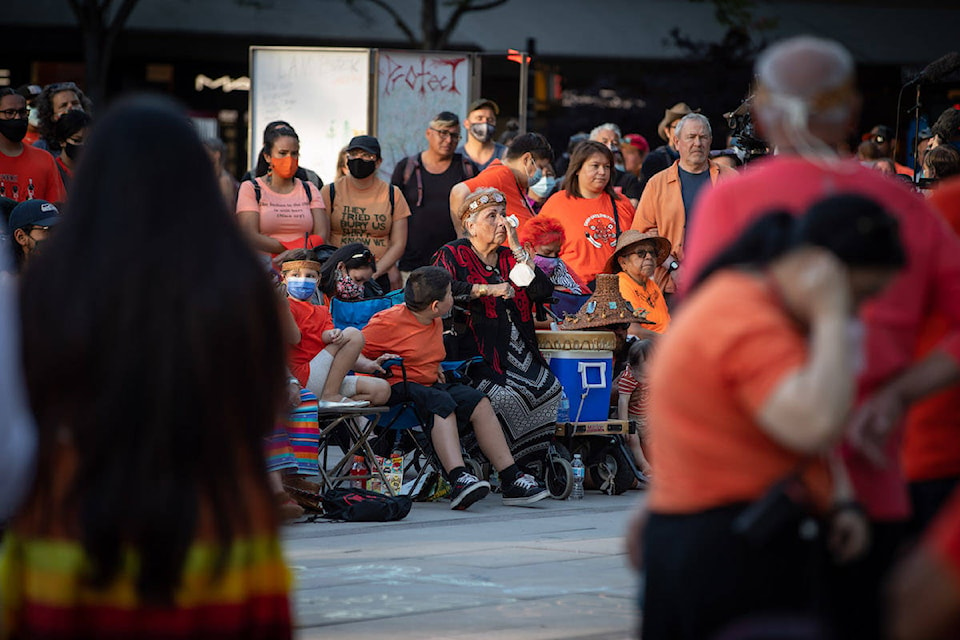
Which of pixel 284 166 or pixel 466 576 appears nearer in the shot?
pixel 466 576

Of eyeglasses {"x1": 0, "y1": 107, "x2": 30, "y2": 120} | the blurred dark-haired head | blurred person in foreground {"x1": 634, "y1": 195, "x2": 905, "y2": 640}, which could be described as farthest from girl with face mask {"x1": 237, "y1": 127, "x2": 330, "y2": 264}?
the blurred dark-haired head

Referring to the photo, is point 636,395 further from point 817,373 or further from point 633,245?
point 817,373

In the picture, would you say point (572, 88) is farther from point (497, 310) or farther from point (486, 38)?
point (497, 310)

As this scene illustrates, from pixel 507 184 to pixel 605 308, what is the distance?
4.89 ft

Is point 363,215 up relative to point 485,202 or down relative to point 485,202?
down

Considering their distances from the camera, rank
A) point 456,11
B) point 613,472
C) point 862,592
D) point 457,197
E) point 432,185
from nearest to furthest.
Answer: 1. point 862,592
2. point 613,472
3. point 457,197
4. point 432,185
5. point 456,11

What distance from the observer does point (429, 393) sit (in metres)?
9.78

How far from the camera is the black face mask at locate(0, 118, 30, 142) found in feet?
33.7

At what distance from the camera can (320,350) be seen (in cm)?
958

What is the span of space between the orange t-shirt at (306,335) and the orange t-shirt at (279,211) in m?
1.74

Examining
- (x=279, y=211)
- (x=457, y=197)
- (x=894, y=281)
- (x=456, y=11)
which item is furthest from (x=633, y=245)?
(x=456, y=11)

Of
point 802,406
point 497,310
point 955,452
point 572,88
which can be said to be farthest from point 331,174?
point 572,88

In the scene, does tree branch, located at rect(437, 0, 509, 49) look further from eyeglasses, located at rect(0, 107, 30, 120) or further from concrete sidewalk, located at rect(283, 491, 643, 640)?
concrete sidewalk, located at rect(283, 491, 643, 640)

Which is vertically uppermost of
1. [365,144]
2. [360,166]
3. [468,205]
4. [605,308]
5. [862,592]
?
[365,144]
